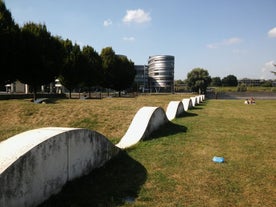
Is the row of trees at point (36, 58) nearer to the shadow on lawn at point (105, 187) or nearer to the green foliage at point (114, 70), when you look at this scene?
the green foliage at point (114, 70)

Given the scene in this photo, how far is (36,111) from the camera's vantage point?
1794 centimetres

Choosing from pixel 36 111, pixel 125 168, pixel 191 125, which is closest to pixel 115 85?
pixel 36 111

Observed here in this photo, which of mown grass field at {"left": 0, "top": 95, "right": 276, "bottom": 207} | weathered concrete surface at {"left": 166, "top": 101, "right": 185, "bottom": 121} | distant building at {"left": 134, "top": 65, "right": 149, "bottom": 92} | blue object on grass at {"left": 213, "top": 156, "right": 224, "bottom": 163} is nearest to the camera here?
mown grass field at {"left": 0, "top": 95, "right": 276, "bottom": 207}

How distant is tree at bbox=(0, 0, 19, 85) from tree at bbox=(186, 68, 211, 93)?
6345 centimetres

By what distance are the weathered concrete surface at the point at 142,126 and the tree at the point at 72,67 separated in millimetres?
30053

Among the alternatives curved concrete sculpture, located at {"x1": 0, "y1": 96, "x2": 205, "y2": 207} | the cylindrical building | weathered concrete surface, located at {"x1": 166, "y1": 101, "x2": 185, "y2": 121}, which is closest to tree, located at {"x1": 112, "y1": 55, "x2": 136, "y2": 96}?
weathered concrete surface, located at {"x1": 166, "y1": 101, "x2": 185, "y2": 121}

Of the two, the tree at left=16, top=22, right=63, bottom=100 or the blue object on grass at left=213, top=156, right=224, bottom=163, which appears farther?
the tree at left=16, top=22, right=63, bottom=100

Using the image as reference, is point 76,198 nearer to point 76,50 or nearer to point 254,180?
point 254,180

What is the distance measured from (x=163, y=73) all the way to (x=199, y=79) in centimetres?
5944

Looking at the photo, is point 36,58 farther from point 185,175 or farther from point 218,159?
point 185,175

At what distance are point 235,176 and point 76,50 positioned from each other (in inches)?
1498

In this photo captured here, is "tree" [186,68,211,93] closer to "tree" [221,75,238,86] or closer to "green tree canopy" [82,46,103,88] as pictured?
"green tree canopy" [82,46,103,88]

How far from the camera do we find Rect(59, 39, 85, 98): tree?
39.4 m

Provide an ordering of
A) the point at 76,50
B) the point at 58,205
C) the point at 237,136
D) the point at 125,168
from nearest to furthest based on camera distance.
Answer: the point at 58,205
the point at 125,168
the point at 237,136
the point at 76,50
